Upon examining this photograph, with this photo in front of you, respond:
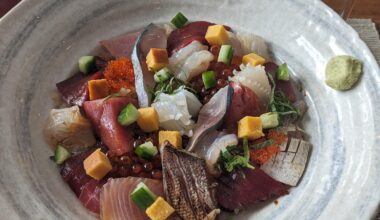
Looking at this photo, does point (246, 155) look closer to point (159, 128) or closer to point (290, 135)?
point (290, 135)

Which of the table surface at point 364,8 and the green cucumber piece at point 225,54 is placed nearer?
the green cucumber piece at point 225,54

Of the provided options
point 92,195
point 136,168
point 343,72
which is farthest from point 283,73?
point 92,195

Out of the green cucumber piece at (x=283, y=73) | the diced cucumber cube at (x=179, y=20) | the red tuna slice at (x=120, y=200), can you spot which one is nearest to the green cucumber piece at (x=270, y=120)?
the green cucumber piece at (x=283, y=73)

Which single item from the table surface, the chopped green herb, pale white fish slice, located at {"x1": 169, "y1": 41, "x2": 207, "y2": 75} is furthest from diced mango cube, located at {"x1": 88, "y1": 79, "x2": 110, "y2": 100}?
the table surface

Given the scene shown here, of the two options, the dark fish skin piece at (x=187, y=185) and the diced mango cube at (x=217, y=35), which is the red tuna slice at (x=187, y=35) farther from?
the dark fish skin piece at (x=187, y=185)

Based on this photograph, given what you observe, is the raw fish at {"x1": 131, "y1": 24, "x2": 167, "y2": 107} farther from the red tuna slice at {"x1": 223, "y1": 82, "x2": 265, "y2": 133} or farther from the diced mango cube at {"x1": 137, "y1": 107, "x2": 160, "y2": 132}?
the red tuna slice at {"x1": 223, "y1": 82, "x2": 265, "y2": 133}

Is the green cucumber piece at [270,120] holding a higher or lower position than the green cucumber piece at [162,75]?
lower

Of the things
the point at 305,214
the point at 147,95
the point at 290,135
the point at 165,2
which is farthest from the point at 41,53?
the point at 305,214
